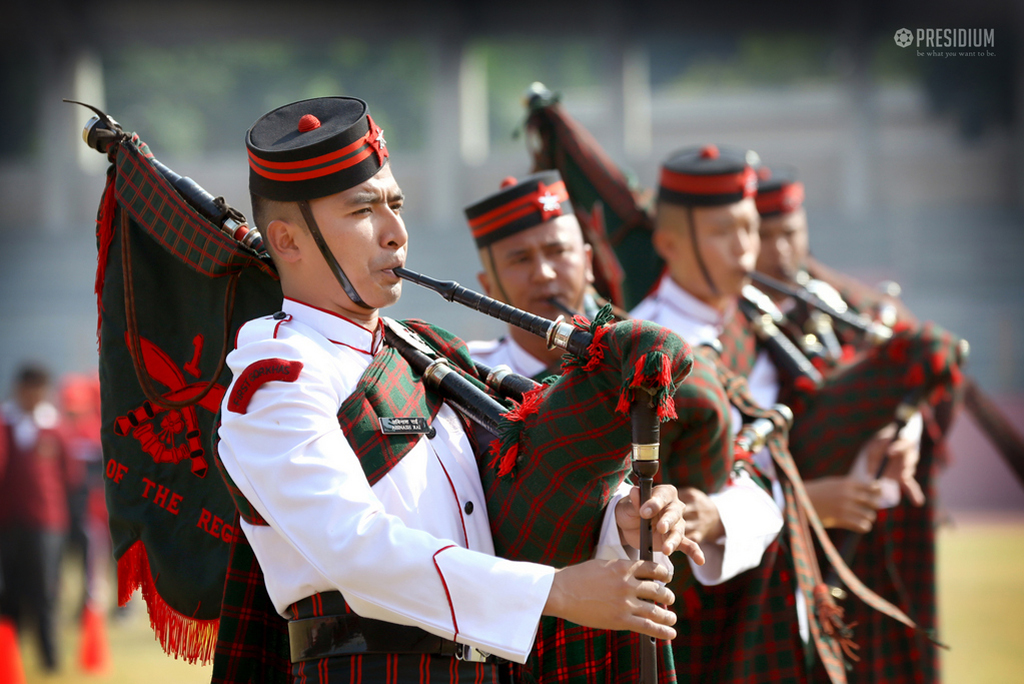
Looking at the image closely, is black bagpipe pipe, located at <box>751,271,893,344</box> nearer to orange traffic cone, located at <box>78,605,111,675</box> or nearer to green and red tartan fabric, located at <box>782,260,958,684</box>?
green and red tartan fabric, located at <box>782,260,958,684</box>

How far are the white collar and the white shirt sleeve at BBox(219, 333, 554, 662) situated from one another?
0.87 ft

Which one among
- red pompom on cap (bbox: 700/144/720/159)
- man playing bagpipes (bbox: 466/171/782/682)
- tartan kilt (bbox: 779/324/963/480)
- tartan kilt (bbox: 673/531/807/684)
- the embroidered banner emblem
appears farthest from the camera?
red pompom on cap (bbox: 700/144/720/159)

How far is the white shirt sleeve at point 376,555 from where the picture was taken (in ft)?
5.06

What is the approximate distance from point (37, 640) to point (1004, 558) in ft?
27.2

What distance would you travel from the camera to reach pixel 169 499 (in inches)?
86.0

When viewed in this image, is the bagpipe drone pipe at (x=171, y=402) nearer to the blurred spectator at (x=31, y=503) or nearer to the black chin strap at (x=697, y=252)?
the black chin strap at (x=697, y=252)

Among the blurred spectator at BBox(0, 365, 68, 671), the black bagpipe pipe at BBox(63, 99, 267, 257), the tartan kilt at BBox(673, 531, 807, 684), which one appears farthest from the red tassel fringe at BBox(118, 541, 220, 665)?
the blurred spectator at BBox(0, 365, 68, 671)

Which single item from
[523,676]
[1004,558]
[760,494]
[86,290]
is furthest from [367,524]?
[86,290]

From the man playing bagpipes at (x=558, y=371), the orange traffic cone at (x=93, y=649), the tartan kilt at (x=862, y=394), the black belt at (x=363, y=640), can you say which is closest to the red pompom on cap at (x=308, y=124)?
the man playing bagpipes at (x=558, y=371)

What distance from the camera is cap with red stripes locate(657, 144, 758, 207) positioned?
3.57 metres

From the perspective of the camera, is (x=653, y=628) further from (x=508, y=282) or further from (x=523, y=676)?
(x=508, y=282)

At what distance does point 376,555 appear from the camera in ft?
5.04

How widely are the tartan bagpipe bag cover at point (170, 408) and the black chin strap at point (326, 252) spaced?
0.33m

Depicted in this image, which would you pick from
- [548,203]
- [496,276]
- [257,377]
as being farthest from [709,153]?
[257,377]
